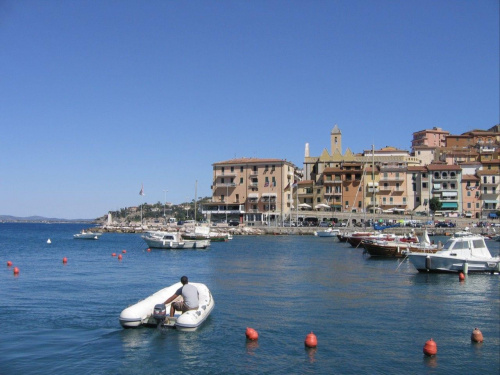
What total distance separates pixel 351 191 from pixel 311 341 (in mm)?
85701

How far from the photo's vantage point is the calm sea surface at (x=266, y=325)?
14.9 metres

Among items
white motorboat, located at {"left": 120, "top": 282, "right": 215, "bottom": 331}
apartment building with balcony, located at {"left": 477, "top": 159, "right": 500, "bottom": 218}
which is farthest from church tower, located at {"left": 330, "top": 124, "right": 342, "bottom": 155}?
→ white motorboat, located at {"left": 120, "top": 282, "right": 215, "bottom": 331}

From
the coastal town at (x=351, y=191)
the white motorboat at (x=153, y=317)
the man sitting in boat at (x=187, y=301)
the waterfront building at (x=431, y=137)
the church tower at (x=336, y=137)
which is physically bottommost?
the white motorboat at (x=153, y=317)

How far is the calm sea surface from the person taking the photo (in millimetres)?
14938

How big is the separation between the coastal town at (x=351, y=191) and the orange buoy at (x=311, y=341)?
77.3 meters

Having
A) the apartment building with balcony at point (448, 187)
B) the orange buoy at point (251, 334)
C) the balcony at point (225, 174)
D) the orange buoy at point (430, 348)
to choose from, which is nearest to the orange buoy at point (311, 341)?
the orange buoy at point (251, 334)

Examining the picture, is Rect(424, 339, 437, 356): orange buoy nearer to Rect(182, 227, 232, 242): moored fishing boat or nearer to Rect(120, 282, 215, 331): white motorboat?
Rect(120, 282, 215, 331): white motorboat

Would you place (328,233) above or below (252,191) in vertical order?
below

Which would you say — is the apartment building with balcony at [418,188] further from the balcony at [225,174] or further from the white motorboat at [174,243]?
the white motorboat at [174,243]

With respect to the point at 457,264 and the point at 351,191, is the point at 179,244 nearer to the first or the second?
the point at 457,264

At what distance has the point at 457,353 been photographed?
51.8ft

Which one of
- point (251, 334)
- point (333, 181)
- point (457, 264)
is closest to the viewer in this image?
point (251, 334)

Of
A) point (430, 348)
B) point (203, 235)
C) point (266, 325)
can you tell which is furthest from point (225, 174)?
point (430, 348)

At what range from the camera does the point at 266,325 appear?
1900 cm
